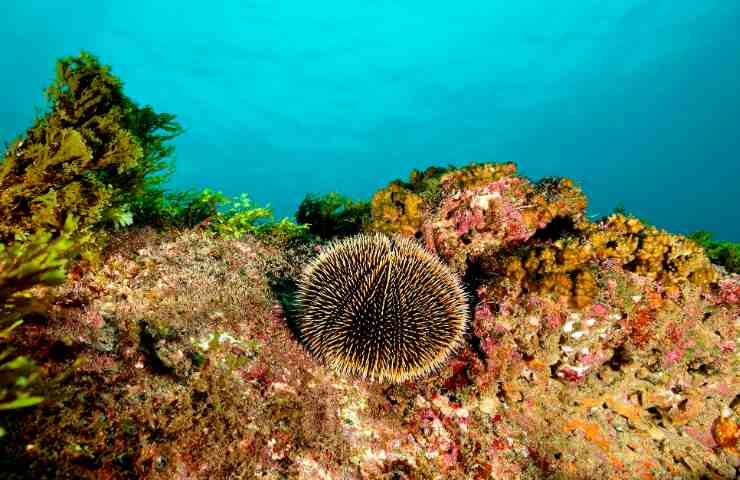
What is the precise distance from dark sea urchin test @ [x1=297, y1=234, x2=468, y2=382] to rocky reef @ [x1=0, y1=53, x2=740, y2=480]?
0.45 m

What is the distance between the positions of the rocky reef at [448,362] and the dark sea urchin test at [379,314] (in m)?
0.45

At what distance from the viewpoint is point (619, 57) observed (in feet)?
569

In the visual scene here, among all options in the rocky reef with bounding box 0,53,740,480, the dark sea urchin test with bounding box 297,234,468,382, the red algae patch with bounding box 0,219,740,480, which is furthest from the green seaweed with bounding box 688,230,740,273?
the dark sea urchin test with bounding box 297,234,468,382

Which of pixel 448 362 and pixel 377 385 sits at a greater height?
pixel 448 362

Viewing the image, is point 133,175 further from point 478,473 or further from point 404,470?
point 478,473

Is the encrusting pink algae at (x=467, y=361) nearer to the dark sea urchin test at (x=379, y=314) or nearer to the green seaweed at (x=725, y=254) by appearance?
the dark sea urchin test at (x=379, y=314)

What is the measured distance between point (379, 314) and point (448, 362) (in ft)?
4.39

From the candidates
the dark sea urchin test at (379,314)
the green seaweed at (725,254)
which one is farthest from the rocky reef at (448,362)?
the green seaweed at (725,254)

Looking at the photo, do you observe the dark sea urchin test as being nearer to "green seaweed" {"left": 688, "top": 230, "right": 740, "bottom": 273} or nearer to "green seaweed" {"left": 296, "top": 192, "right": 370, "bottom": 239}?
"green seaweed" {"left": 296, "top": 192, "right": 370, "bottom": 239}

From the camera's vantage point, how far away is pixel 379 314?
12.4 ft

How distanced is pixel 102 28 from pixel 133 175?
22276cm

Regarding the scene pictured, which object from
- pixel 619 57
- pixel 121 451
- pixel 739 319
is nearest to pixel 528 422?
pixel 739 319

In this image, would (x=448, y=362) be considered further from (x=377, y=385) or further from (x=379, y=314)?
(x=379, y=314)

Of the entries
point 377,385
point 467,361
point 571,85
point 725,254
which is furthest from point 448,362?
point 571,85
